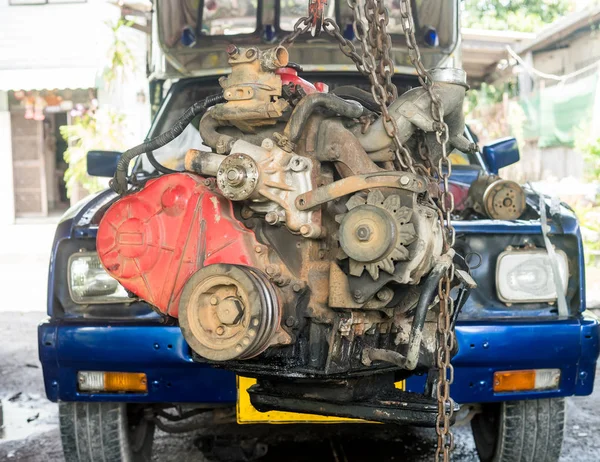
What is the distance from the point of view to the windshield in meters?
4.08

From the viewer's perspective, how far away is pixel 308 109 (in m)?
2.22

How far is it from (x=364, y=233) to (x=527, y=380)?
139cm

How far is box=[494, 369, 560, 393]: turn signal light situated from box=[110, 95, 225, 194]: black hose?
1.60m

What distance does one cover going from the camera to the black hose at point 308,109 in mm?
2225

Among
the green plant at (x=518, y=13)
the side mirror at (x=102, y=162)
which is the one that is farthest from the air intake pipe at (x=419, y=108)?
the green plant at (x=518, y=13)

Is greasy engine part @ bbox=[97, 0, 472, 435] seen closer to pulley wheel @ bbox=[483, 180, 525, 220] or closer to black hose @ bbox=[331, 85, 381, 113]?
black hose @ bbox=[331, 85, 381, 113]

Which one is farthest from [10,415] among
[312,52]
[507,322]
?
[507,322]

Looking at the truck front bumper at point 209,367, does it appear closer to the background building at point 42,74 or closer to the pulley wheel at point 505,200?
the pulley wheel at point 505,200

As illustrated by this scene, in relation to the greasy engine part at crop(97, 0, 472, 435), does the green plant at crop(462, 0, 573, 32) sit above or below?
above

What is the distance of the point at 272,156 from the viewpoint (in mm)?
2236

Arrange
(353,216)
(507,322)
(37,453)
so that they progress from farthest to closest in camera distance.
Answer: (37,453) → (507,322) → (353,216)

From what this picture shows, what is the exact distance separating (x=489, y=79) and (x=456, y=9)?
12240 millimetres

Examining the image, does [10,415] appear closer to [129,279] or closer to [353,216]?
[129,279]

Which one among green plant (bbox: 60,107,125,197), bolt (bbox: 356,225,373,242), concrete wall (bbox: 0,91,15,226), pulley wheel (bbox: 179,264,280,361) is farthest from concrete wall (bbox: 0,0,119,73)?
bolt (bbox: 356,225,373,242)
